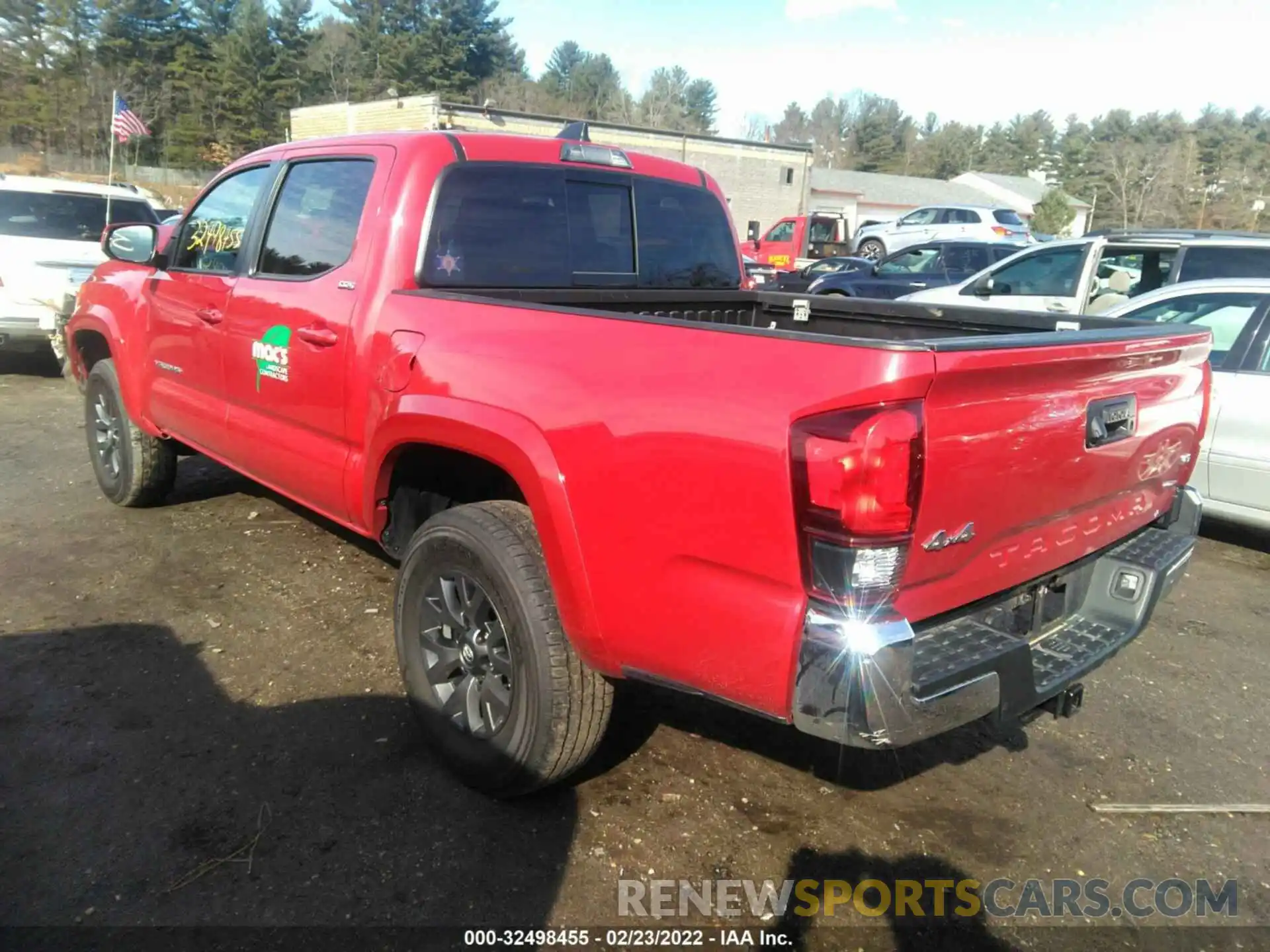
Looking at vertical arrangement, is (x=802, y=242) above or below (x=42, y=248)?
above

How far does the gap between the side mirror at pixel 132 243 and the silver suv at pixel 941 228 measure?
79.8 ft

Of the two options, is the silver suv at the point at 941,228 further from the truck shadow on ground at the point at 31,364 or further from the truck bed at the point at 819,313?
the truck bed at the point at 819,313

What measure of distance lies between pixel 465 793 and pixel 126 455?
3.52m

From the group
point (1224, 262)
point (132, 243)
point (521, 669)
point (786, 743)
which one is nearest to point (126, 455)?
point (132, 243)

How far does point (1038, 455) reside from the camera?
7.59 feet

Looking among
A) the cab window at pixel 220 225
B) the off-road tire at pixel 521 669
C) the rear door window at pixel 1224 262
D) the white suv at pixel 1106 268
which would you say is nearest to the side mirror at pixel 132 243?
the cab window at pixel 220 225

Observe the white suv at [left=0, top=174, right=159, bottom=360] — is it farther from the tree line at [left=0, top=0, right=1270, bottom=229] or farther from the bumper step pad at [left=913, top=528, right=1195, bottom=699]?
the tree line at [left=0, top=0, right=1270, bottom=229]

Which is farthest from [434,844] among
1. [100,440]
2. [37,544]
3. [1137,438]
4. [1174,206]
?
[1174,206]

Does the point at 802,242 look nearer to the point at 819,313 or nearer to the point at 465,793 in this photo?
the point at 819,313

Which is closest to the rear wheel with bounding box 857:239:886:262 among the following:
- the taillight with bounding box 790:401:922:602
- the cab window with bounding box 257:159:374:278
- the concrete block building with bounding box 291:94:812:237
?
the concrete block building with bounding box 291:94:812:237

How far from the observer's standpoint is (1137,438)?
2719 mm

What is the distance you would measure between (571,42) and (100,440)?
97.1 m

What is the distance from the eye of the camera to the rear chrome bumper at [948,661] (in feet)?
6.51

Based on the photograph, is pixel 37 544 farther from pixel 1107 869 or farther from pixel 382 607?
pixel 1107 869
